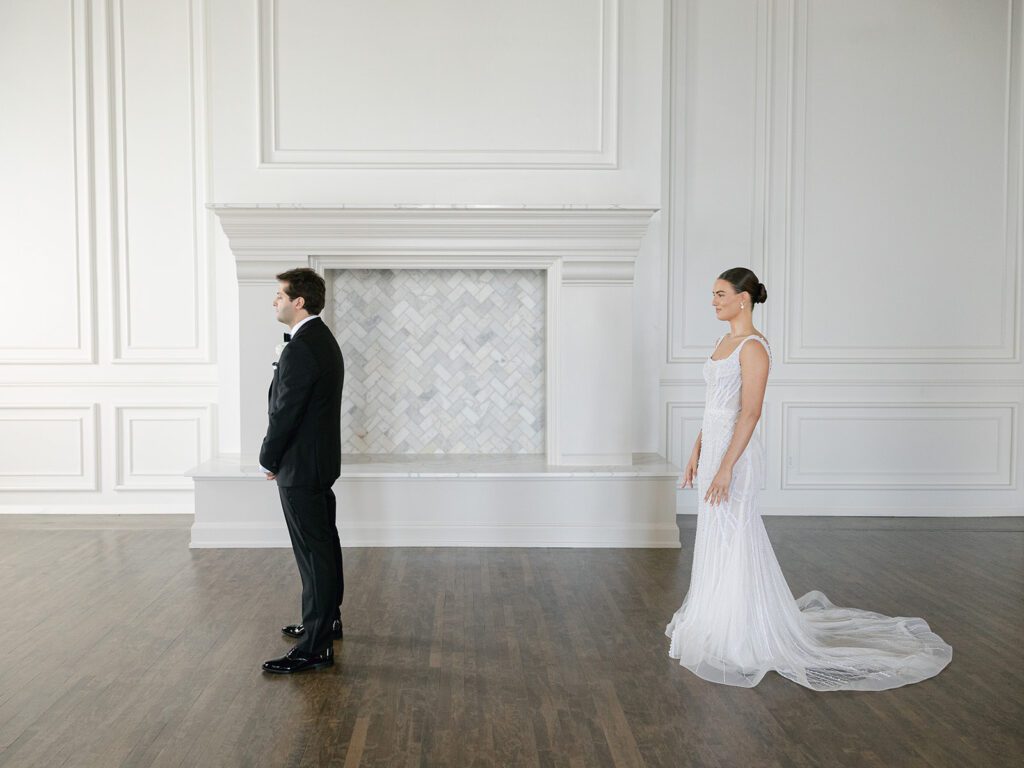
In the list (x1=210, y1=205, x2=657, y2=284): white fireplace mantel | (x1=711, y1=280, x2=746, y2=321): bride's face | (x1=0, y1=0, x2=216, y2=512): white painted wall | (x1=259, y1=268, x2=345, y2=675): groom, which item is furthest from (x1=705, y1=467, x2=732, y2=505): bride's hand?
(x1=0, y1=0, x2=216, y2=512): white painted wall

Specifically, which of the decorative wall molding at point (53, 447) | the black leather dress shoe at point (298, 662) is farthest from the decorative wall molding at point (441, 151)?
the black leather dress shoe at point (298, 662)

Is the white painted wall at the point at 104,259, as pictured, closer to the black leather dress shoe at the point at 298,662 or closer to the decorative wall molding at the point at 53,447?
the decorative wall molding at the point at 53,447

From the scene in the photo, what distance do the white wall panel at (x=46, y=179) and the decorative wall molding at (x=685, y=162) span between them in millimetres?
4006

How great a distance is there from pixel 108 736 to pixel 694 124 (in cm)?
513

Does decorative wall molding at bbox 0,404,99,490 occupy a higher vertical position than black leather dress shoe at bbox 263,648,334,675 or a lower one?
higher

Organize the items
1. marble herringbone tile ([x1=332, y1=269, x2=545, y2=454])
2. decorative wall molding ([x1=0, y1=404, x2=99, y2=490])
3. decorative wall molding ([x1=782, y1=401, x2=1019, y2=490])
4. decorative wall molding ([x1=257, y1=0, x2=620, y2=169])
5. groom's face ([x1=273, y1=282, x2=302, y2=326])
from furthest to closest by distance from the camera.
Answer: decorative wall molding ([x1=782, y1=401, x2=1019, y2=490]) → decorative wall molding ([x1=0, y1=404, x2=99, y2=490]) → marble herringbone tile ([x1=332, y1=269, x2=545, y2=454]) → decorative wall molding ([x1=257, y1=0, x2=620, y2=169]) → groom's face ([x1=273, y1=282, x2=302, y2=326])

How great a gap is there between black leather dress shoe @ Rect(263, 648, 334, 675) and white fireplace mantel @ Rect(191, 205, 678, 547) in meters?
1.87

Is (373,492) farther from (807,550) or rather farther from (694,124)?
(694,124)

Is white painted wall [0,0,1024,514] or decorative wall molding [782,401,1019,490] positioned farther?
decorative wall molding [782,401,1019,490]

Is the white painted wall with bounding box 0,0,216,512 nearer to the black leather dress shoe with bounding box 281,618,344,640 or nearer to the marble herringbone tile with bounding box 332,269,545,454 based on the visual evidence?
the marble herringbone tile with bounding box 332,269,545,454

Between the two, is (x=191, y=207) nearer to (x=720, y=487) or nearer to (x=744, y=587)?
(x=720, y=487)

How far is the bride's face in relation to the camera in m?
3.46

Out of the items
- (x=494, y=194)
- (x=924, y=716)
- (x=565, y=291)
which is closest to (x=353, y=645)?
(x=924, y=716)

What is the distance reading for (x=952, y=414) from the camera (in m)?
6.23
